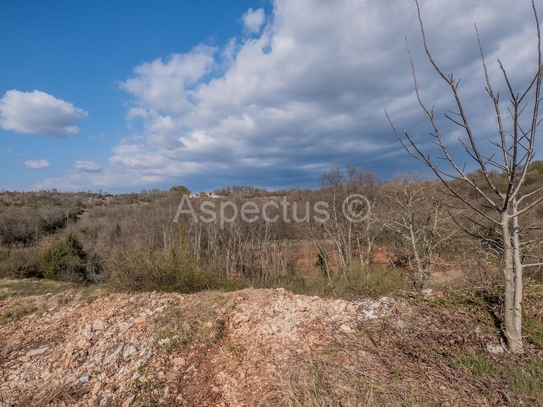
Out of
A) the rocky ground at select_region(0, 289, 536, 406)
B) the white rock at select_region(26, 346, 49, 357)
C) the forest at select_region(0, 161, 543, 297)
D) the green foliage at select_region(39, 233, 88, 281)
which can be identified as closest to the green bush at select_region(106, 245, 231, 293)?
the forest at select_region(0, 161, 543, 297)

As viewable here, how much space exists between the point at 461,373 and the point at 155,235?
2743cm

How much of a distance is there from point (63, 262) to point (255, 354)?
18.9 m

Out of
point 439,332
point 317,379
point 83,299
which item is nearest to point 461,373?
point 439,332

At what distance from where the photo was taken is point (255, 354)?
12.1 ft

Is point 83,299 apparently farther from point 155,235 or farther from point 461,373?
point 155,235

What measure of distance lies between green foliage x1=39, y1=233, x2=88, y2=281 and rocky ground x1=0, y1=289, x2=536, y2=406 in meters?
15.1

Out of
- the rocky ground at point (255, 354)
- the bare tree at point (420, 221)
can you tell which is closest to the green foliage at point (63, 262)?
the rocky ground at point (255, 354)

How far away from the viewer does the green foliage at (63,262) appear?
17.5 metres

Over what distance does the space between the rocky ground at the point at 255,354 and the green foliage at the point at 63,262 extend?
15058 millimetres

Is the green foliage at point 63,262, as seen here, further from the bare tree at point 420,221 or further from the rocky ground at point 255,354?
the bare tree at point 420,221

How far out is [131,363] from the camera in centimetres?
372

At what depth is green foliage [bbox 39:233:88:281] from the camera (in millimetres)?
17547
